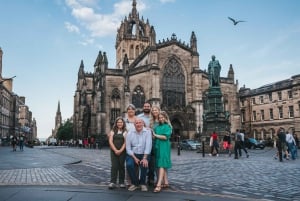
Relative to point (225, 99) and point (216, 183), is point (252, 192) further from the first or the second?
point (225, 99)

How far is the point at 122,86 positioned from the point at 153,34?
29.8ft

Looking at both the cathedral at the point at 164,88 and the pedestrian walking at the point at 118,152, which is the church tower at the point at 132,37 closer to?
the cathedral at the point at 164,88

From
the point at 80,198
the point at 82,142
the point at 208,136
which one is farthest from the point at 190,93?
the point at 80,198

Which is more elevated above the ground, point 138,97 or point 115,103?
point 138,97

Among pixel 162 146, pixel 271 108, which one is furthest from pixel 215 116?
pixel 271 108

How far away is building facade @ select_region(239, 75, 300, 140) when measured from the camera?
50625mm

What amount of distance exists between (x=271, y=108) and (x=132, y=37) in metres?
33.1

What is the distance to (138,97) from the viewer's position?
49375 mm

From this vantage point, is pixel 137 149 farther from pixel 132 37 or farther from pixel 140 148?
pixel 132 37

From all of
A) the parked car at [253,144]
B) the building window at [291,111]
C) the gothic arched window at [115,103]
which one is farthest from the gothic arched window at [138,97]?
the building window at [291,111]

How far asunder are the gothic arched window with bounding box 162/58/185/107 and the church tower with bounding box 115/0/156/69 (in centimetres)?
2162

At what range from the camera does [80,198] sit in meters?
6.07

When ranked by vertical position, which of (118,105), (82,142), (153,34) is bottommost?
(82,142)

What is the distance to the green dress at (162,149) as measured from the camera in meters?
7.38
